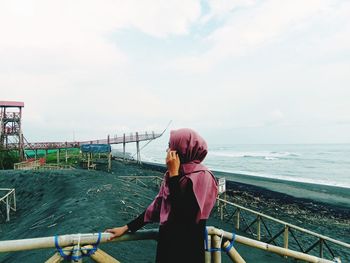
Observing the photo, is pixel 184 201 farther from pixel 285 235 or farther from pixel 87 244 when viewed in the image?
pixel 285 235

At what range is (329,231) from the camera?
1603cm

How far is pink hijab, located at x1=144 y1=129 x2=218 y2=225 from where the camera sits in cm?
189

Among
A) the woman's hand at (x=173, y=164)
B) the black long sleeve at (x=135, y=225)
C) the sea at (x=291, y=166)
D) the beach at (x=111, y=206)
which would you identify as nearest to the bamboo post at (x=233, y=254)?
the black long sleeve at (x=135, y=225)

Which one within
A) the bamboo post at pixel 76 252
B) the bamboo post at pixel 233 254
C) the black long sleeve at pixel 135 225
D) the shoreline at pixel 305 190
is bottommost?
the shoreline at pixel 305 190

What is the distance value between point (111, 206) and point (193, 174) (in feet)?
29.8

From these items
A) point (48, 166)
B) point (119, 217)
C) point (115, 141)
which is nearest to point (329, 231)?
point (119, 217)

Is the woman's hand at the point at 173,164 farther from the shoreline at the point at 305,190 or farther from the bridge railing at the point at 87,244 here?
the shoreline at the point at 305,190

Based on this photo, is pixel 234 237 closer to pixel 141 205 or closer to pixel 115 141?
pixel 141 205

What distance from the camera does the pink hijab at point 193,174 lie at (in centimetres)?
189

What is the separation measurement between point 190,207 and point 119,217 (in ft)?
26.2

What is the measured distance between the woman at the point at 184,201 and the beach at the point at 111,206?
491 centimetres

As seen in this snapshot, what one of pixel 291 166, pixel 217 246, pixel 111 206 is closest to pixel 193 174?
pixel 217 246

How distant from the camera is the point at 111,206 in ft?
33.9

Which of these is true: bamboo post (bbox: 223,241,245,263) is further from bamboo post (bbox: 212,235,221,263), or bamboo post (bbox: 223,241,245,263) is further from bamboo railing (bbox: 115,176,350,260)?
bamboo railing (bbox: 115,176,350,260)
